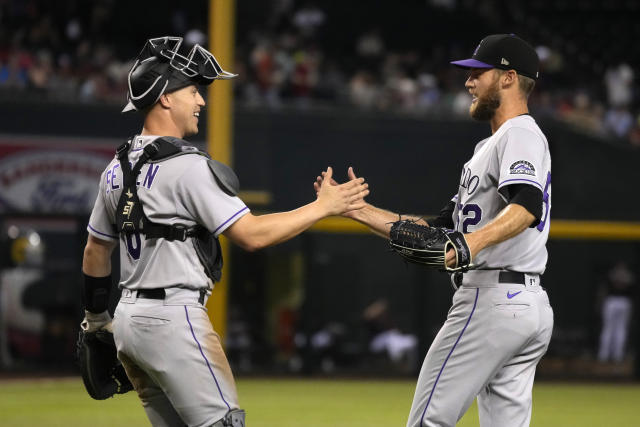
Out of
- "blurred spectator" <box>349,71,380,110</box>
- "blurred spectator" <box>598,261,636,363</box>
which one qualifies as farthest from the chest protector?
"blurred spectator" <box>349,71,380,110</box>

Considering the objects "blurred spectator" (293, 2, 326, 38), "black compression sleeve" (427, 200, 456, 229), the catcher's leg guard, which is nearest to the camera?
the catcher's leg guard

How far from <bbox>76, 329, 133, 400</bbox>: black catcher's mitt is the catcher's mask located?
90 centimetres

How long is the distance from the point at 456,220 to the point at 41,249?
10.1m

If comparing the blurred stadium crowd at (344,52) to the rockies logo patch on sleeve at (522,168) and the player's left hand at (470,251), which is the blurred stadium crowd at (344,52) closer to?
Answer: the rockies logo patch on sleeve at (522,168)

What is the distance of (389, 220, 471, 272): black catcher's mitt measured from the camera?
11.5 ft

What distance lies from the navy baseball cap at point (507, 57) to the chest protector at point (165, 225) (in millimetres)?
1187

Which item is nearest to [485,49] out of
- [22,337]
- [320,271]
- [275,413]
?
[275,413]

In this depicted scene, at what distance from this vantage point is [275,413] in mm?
8484

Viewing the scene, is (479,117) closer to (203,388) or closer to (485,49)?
(485,49)

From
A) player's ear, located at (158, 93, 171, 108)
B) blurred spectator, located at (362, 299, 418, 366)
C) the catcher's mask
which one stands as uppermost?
the catcher's mask

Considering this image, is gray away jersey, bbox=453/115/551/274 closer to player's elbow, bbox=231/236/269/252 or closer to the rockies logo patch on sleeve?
the rockies logo patch on sleeve

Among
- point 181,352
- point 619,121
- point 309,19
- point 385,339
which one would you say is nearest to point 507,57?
point 181,352

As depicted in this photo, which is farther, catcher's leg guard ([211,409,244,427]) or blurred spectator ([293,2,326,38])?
blurred spectator ([293,2,326,38])

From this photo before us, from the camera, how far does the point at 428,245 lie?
356cm
